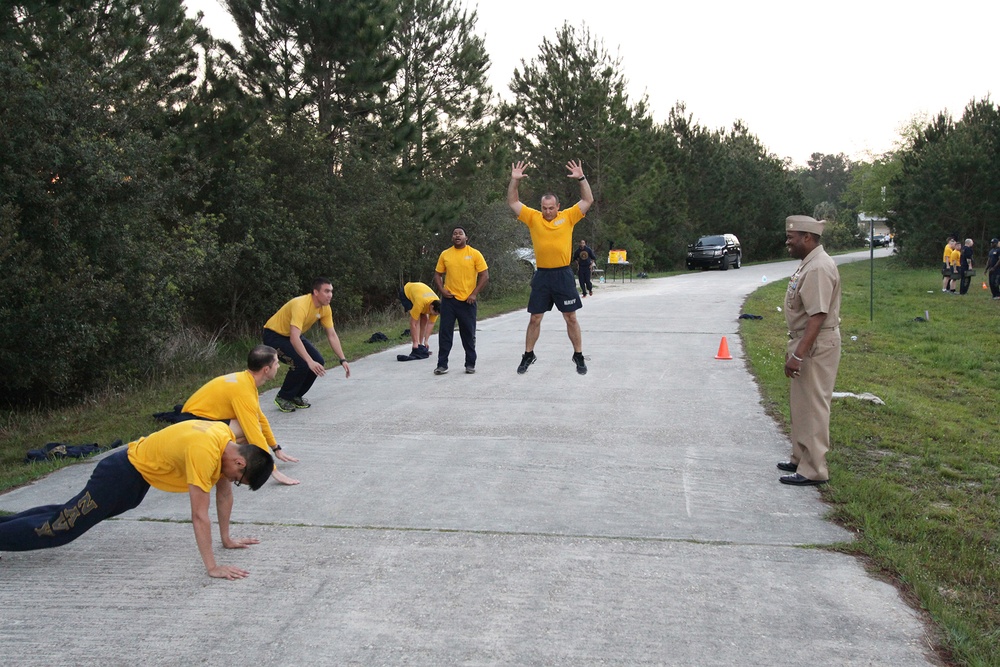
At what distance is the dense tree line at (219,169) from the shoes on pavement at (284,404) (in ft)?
14.3

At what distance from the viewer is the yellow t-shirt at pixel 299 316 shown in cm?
834

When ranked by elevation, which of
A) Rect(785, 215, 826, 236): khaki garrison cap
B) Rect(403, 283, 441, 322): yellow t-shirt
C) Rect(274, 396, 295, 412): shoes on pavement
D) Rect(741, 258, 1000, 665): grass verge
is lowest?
Rect(741, 258, 1000, 665): grass verge

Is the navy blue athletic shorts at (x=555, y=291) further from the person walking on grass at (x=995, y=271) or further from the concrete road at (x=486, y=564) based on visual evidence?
the person walking on grass at (x=995, y=271)

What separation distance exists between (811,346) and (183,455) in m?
4.07

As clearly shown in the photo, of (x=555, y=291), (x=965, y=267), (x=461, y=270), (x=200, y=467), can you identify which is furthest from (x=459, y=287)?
(x=965, y=267)

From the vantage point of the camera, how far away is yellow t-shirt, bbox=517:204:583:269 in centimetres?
927

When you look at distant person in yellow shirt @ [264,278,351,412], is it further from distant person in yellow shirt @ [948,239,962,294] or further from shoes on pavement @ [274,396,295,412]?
distant person in yellow shirt @ [948,239,962,294]

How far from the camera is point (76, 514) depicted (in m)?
4.48

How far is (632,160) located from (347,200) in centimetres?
2238

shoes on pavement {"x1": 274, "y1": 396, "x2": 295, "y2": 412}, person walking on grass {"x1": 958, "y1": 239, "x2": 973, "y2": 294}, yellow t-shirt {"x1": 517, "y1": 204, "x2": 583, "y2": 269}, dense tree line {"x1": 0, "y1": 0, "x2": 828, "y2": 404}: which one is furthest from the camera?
person walking on grass {"x1": 958, "y1": 239, "x2": 973, "y2": 294}

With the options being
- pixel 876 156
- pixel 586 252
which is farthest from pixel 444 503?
pixel 876 156

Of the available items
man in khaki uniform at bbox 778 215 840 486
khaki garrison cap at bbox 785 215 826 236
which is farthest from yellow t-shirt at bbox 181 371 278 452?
khaki garrison cap at bbox 785 215 826 236

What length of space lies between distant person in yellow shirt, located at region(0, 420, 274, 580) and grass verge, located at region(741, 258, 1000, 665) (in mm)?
3418

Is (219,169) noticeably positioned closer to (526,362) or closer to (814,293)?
(526,362)
